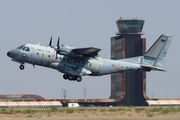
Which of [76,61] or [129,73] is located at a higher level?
[129,73]

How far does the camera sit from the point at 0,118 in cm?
4834

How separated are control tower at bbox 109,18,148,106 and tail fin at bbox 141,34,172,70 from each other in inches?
2147

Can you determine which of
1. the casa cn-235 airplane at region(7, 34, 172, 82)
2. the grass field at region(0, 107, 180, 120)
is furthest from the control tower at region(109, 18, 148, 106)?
the grass field at region(0, 107, 180, 120)

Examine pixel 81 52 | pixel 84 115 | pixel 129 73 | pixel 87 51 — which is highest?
pixel 129 73

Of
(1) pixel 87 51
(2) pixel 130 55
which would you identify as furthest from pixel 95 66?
(2) pixel 130 55

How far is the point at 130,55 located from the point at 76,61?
63364 mm

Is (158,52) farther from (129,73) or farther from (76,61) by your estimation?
(129,73)

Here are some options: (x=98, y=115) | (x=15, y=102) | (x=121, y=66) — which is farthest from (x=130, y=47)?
(x=98, y=115)

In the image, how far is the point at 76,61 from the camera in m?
55.8

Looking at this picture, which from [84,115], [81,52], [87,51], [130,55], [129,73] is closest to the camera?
[84,115]

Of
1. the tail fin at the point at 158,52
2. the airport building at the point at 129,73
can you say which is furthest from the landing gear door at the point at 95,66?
the airport building at the point at 129,73

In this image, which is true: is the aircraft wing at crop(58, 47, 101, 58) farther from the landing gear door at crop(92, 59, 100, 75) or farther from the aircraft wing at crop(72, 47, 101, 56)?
the landing gear door at crop(92, 59, 100, 75)

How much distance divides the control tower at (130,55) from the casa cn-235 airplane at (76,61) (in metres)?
56.1

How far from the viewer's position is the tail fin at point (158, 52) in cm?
6038
